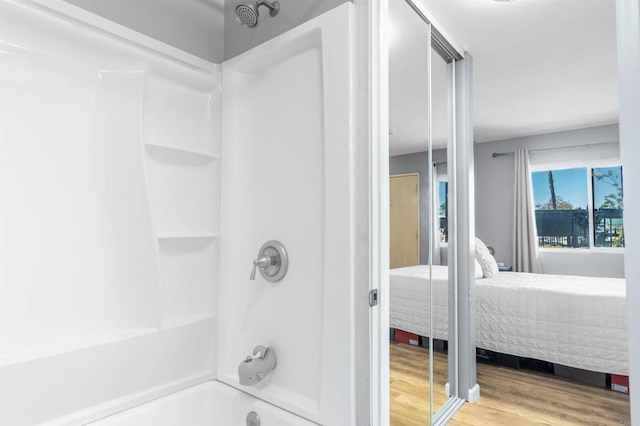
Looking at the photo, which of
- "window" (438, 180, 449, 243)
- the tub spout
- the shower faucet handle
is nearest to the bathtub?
the tub spout

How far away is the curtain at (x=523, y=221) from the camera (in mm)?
4379

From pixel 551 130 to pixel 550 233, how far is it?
1255 millimetres

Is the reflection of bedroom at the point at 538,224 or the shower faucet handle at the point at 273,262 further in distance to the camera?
the reflection of bedroom at the point at 538,224

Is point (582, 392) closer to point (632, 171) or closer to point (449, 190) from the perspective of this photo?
point (449, 190)

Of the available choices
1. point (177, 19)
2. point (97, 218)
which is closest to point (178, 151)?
point (97, 218)

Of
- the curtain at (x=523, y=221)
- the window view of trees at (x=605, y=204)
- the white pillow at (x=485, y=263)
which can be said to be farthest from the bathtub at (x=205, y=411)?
the curtain at (x=523, y=221)

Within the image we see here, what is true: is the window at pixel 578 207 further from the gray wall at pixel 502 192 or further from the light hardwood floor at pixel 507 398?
the light hardwood floor at pixel 507 398

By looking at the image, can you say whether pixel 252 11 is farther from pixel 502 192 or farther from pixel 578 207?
pixel 502 192

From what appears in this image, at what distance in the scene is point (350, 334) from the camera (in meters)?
1.14

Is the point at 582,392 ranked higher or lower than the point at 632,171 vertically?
lower

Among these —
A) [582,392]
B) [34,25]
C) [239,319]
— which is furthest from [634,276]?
[582,392]

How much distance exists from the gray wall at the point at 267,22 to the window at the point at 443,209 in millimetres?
1296

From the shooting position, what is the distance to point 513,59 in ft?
8.30

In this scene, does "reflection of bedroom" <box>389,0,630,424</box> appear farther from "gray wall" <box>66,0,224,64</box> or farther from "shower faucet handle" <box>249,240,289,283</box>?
"gray wall" <box>66,0,224,64</box>
